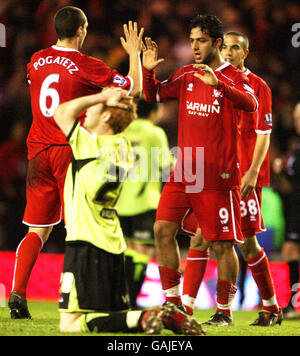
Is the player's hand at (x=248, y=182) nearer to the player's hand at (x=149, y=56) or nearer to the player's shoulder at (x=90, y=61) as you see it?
the player's hand at (x=149, y=56)

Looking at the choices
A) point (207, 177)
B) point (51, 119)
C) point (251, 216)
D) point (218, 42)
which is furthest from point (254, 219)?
point (51, 119)

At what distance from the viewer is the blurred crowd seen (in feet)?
33.7

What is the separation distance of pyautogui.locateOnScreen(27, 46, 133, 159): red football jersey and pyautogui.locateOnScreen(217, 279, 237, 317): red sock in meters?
1.52

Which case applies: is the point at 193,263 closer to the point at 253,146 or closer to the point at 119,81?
the point at 253,146

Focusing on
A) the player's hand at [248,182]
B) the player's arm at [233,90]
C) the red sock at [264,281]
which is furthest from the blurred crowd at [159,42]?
the player's arm at [233,90]

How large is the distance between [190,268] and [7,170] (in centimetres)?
452

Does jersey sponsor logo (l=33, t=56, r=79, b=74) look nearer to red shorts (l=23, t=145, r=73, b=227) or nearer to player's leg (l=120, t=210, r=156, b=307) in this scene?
red shorts (l=23, t=145, r=73, b=227)

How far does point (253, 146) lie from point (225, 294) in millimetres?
1307

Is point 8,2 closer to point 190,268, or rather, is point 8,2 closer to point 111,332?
point 190,268

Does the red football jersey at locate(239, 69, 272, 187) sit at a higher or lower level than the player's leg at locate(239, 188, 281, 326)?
higher

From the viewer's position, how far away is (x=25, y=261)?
556 cm

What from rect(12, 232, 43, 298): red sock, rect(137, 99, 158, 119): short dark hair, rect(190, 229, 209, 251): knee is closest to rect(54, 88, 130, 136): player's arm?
rect(12, 232, 43, 298): red sock

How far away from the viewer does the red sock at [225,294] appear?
17.7 feet

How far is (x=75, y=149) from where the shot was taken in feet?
13.9
